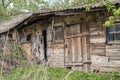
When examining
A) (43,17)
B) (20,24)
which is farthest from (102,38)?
(20,24)

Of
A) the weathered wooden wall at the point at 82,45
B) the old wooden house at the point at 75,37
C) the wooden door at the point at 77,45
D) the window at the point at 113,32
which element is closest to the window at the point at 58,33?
the old wooden house at the point at 75,37

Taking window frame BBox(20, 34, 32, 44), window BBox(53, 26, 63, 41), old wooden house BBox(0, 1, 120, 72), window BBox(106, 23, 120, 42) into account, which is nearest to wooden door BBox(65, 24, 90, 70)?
old wooden house BBox(0, 1, 120, 72)

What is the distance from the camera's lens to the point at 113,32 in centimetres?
1313

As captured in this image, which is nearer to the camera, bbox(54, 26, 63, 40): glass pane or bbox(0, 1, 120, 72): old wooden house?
bbox(0, 1, 120, 72): old wooden house

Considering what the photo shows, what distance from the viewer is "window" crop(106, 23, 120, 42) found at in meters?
13.1

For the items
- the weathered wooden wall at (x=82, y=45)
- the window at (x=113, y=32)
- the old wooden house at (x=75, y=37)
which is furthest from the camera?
the weathered wooden wall at (x=82, y=45)

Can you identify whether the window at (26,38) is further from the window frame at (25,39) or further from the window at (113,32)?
the window at (113,32)

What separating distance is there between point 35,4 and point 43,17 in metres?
19.7

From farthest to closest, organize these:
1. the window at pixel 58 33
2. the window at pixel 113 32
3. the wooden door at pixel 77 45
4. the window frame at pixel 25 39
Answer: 1. the window frame at pixel 25 39
2. the window at pixel 58 33
3. the wooden door at pixel 77 45
4. the window at pixel 113 32

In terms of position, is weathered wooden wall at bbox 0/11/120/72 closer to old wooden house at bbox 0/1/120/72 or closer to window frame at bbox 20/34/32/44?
old wooden house at bbox 0/1/120/72

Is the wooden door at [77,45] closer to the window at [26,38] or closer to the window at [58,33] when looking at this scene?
the window at [58,33]

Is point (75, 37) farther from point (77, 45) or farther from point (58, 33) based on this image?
point (58, 33)

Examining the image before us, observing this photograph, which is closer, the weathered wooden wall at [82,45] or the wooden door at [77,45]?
the weathered wooden wall at [82,45]

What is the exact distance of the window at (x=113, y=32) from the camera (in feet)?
42.9
